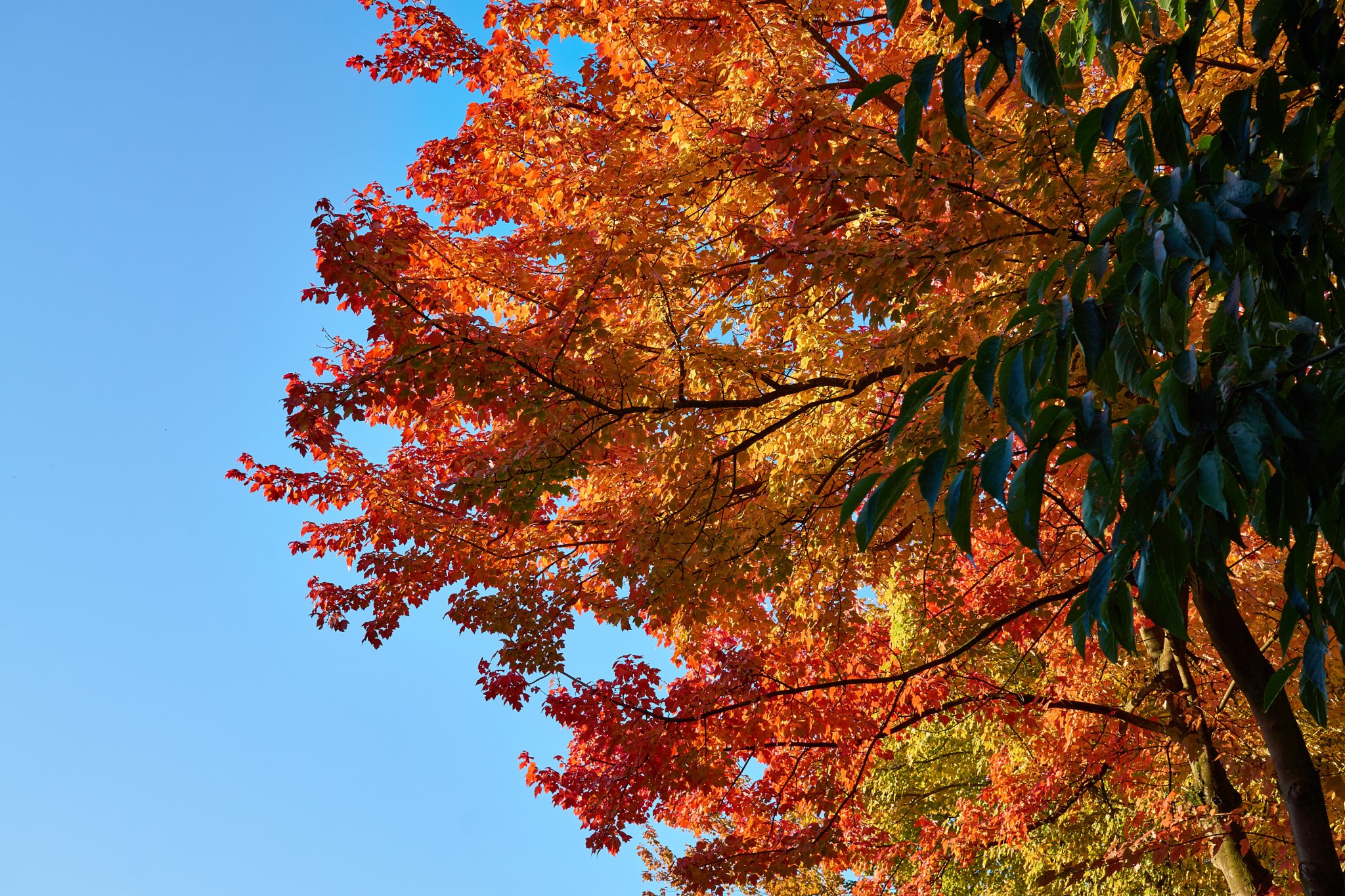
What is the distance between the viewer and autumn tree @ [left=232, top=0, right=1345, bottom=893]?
6.61 ft

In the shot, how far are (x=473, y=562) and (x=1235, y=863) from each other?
695 centimetres

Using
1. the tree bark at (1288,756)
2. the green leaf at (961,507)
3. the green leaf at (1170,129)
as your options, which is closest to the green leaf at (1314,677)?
the green leaf at (961,507)

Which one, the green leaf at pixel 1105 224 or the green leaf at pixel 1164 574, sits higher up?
the green leaf at pixel 1105 224

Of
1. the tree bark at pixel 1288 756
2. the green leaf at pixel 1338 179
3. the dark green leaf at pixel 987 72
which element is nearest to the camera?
the green leaf at pixel 1338 179

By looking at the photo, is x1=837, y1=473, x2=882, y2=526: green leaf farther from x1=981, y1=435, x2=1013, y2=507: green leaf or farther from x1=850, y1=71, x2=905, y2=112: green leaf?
x1=850, y1=71, x2=905, y2=112: green leaf

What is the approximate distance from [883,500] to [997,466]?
0.22 metres

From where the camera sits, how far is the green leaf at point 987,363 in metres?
1.86

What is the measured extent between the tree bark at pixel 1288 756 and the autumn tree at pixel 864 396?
0.02m

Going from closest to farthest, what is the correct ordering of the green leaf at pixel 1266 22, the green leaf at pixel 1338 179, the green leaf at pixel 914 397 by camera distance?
the green leaf at pixel 914 397, the green leaf at pixel 1338 179, the green leaf at pixel 1266 22

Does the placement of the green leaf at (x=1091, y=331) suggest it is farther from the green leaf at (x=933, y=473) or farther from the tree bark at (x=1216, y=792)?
the tree bark at (x=1216, y=792)

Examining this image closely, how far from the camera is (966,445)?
18.9 feet

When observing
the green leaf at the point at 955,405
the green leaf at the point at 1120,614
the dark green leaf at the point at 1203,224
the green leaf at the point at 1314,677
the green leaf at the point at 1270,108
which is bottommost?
the green leaf at the point at 1314,677

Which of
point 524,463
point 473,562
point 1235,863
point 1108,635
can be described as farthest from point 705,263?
point 1235,863

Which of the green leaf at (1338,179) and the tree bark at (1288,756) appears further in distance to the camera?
the tree bark at (1288,756)
